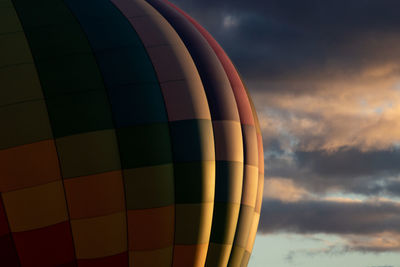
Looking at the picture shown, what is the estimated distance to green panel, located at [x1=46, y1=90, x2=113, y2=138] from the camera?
12.4m

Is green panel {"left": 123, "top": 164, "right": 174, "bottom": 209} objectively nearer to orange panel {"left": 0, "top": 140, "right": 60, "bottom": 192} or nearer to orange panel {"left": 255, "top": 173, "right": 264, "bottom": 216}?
orange panel {"left": 0, "top": 140, "right": 60, "bottom": 192}

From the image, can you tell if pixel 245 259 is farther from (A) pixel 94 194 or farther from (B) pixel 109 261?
(A) pixel 94 194

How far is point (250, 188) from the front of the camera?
15055mm

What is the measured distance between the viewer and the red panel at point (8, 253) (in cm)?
1236

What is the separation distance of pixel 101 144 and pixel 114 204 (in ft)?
3.44

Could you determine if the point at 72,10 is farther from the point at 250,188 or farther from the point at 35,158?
the point at 250,188

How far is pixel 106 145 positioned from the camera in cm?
1255

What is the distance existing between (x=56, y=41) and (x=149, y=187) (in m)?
3.03

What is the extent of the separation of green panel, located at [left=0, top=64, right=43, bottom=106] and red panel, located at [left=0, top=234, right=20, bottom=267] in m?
2.28

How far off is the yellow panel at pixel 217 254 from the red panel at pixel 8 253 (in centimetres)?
369

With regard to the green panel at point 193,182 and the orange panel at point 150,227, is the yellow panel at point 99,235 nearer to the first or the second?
the orange panel at point 150,227

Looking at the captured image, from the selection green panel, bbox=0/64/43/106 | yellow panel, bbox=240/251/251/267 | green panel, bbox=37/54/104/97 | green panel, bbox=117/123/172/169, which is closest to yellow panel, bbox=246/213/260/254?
yellow panel, bbox=240/251/251/267

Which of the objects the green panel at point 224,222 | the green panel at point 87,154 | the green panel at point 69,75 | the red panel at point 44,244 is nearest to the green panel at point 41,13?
the green panel at point 69,75

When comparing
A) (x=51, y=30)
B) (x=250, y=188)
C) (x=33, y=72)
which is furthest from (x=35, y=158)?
(x=250, y=188)
